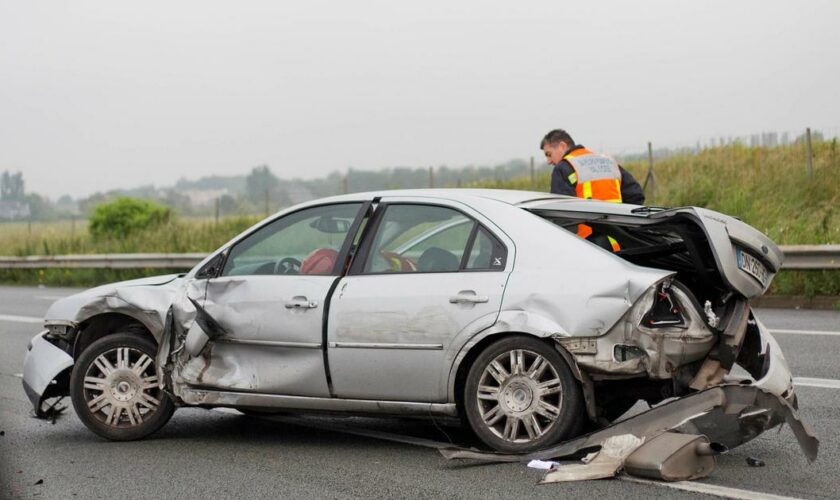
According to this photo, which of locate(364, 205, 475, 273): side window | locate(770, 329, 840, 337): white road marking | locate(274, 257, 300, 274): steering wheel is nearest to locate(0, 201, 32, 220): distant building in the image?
locate(274, 257, 300, 274): steering wheel

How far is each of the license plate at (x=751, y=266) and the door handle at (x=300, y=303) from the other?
2.36 metres

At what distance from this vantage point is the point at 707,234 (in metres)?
5.94

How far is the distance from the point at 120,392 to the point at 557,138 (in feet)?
14.5

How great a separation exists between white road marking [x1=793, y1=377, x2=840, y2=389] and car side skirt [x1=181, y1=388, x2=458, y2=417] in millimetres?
3380

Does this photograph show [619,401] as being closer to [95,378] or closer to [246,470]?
[246,470]

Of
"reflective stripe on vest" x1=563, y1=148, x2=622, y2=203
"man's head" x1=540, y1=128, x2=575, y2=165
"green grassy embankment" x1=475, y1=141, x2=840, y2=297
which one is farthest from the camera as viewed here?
"green grassy embankment" x1=475, y1=141, x2=840, y2=297

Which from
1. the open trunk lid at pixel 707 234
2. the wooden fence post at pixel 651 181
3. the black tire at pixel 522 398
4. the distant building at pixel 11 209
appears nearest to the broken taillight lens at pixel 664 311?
the open trunk lid at pixel 707 234

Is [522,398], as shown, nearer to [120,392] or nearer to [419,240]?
[419,240]

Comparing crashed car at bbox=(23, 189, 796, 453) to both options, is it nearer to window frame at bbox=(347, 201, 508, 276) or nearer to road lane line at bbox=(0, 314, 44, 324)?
window frame at bbox=(347, 201, 508, 276)

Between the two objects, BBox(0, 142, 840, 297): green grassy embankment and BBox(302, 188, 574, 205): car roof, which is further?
BBox(0, 142, 840, 297): green grassy embankment

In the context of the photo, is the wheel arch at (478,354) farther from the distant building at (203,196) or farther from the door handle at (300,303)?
the distant building at (203,196)

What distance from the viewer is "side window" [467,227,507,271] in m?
6.39

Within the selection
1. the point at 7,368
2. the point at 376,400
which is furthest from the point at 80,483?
Answer: the point at 7,368

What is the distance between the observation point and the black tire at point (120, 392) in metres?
7.08
